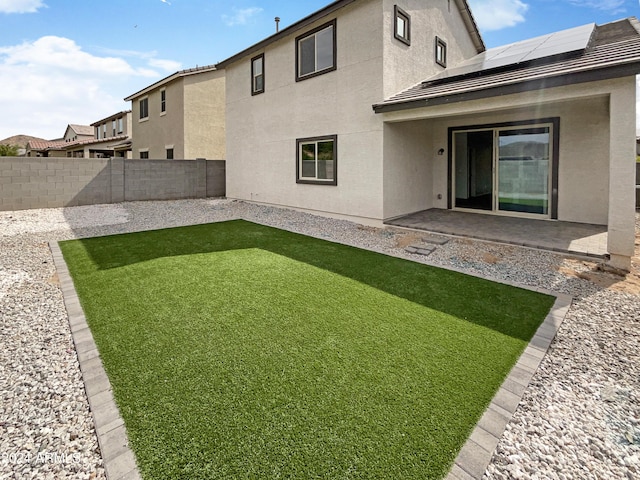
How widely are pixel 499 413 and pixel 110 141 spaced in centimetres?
3616

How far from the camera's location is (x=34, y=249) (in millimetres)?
7547

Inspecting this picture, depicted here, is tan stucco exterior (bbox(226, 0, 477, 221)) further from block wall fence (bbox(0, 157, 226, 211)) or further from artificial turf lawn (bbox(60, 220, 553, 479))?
artificial turf lawn (bbox(60, 220, 553, 479))

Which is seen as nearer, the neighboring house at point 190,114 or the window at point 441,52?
the window at point 441,52

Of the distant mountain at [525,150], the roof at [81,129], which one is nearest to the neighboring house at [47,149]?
the roof at [81,129]

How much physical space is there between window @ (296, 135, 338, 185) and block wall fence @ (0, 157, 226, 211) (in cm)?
716

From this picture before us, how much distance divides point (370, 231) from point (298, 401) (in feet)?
23.2

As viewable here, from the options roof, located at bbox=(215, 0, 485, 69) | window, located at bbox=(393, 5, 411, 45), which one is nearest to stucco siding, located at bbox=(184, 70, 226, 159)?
roof, located at bbox=(215, 0, 485, 69)

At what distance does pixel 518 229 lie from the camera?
348 inches

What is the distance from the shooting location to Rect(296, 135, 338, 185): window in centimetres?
1096

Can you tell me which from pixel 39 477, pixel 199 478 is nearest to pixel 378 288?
pixel 199 478

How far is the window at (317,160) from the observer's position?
1096 centimetres

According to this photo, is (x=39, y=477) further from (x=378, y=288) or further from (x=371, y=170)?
(x=371, y=170)

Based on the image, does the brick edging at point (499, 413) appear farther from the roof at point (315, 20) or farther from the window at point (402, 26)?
the roof at point (315, 20)

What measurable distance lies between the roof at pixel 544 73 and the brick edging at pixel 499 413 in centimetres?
456
